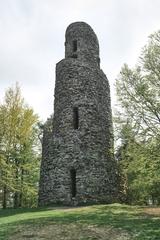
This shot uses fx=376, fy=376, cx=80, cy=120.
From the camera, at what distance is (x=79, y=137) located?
2219cm

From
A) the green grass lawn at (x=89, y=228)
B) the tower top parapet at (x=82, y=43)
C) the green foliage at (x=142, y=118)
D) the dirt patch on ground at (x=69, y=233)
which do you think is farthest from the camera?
the tower top parapet at (x=82, y=43)

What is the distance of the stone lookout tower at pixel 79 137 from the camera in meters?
21.4

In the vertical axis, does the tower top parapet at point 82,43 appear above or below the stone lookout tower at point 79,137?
above

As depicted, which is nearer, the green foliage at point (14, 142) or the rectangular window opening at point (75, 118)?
the rectangular window opening at point (75, 118)

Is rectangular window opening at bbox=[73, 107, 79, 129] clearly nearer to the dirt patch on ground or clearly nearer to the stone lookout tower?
the stone lookout tower

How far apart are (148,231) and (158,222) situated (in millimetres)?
1796

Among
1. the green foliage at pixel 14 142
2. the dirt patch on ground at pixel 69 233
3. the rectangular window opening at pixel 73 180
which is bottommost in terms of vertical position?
the dirt patch on ground at pixel 69 233

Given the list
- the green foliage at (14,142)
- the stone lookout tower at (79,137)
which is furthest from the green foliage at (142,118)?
the green foliage at (14,142)

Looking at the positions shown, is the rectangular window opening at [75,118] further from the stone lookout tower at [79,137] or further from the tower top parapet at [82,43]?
the tower top parapet at [82,43]

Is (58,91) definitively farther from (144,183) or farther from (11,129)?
(144,183)

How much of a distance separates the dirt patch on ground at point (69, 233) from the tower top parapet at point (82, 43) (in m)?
14.3

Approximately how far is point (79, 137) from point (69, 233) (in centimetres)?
1084

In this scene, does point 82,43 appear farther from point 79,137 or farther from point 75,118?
point 79,137

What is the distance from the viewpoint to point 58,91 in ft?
79.3
